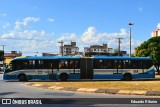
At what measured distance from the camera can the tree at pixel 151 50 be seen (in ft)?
186

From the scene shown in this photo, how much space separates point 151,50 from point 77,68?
70.5ft

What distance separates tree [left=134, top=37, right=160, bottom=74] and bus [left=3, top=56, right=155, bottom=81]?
16.5 m

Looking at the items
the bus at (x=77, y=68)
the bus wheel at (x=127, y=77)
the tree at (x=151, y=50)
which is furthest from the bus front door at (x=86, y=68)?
the tree at (x=151, y=50)

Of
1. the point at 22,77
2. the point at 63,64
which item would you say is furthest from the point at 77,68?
the point at 22,77

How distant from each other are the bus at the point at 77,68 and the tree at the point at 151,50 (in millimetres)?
16528

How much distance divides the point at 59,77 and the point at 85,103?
931 inches

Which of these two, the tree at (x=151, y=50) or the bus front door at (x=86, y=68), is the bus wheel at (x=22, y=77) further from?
the tree at (x=151, y=50)

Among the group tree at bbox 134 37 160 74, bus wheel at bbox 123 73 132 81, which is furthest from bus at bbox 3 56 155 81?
tree at bbox 134 37 160 74

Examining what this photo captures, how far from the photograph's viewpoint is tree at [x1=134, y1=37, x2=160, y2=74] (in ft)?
186

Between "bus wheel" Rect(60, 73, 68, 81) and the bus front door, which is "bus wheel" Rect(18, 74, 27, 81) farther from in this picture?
the bus front door

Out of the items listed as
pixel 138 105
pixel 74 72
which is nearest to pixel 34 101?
pixel 138 105

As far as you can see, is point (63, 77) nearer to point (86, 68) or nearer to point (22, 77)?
point (86, 68)

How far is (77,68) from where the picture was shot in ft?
131

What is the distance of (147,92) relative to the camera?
21984 millimetres
